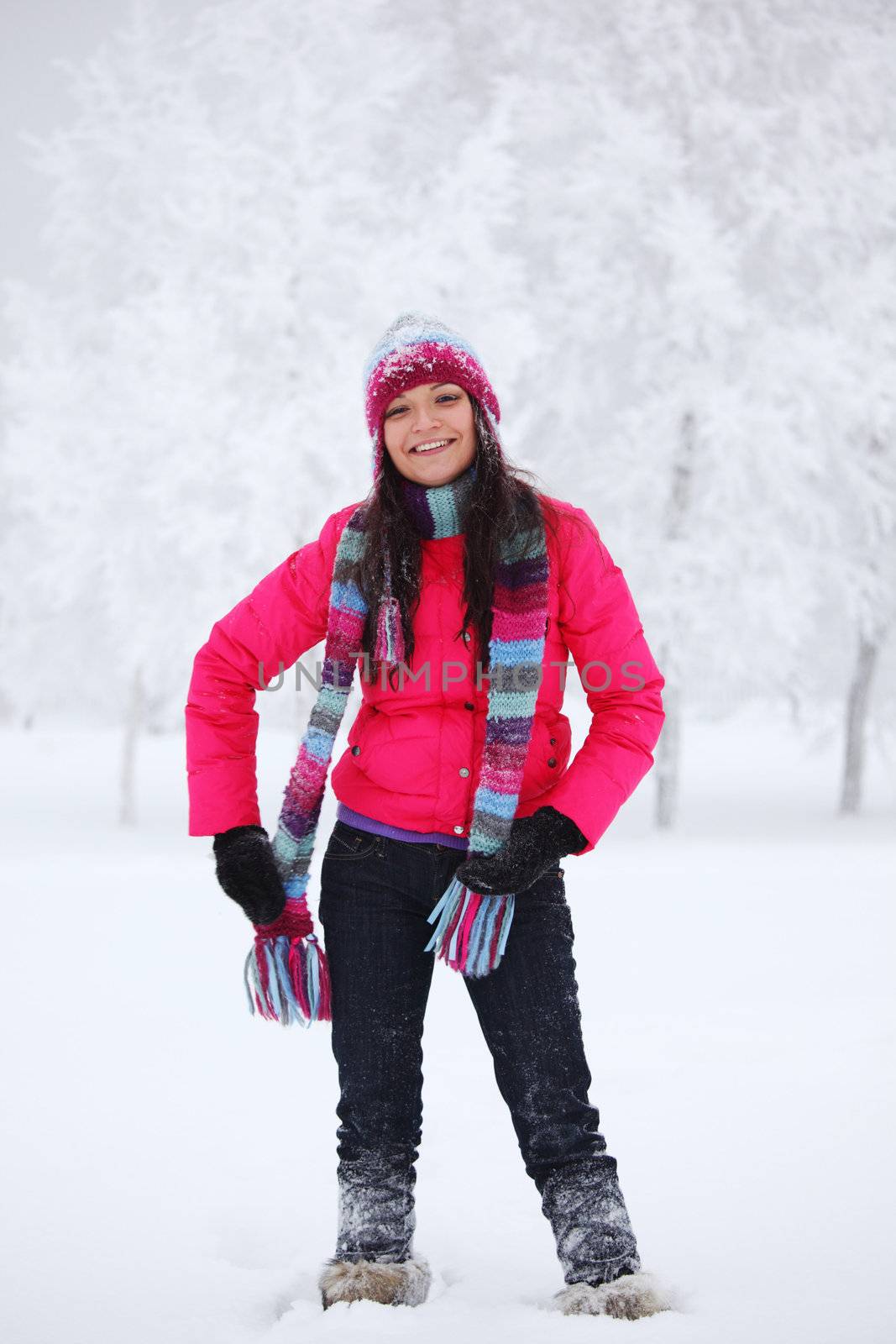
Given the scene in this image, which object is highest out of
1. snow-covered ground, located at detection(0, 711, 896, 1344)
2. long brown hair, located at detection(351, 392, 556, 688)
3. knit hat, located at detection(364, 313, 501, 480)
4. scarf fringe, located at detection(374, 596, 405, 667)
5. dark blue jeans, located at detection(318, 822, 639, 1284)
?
knit hat, located at detection(364, 313, 501, 480)

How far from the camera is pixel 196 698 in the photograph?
2469mm

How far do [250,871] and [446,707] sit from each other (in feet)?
1.76

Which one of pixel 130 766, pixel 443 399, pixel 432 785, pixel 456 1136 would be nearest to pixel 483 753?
pixel 432 785

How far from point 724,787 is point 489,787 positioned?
49.9 feet

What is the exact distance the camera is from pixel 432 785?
2.38 m

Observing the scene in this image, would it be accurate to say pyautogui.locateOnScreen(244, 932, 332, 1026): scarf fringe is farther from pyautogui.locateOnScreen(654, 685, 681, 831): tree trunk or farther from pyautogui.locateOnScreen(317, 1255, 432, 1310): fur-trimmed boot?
pyautogui.locateOnScreen(654, 685, 681, 831): tree trunk

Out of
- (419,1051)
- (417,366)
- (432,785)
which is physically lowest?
(419,1051)

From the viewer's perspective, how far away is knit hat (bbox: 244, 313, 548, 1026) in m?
2.27

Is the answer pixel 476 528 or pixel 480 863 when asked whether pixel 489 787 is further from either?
pixel 476 528

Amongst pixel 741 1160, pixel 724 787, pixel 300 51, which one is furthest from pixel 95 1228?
pixel 724 787

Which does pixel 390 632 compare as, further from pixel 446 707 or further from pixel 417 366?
pixel 417 366

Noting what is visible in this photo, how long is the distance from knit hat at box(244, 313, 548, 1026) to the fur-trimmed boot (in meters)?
0.50

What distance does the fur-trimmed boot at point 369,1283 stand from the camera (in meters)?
2.24

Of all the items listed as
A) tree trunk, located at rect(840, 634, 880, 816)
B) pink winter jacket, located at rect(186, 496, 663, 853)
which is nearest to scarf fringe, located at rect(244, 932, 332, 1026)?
pink winter jacket, located at rect(186, 496, 663, 853)
